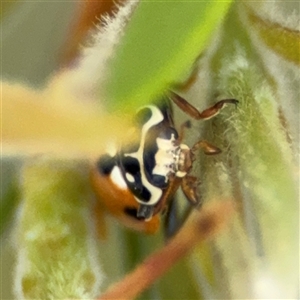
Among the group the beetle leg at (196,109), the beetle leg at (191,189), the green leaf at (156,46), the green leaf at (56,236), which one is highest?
the green leaf at (156,46)

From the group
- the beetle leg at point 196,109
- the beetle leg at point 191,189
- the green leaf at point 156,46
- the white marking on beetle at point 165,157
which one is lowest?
the beetle leg at point 191,189

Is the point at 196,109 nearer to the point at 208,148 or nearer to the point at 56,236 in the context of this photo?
the point at 208,148

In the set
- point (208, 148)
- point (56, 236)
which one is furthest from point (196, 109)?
point (56, 236)

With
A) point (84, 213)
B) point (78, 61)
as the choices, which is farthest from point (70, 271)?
point (78, 61)

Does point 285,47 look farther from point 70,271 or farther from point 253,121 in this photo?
point 70,271

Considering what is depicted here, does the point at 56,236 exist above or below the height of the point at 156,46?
below

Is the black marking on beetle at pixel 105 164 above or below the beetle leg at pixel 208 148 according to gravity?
below
